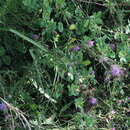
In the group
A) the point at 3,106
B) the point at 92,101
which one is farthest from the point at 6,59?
the point at 92,101

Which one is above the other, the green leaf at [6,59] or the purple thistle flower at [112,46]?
the purple thistle flower at [112,46]

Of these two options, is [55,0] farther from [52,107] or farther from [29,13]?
[52,107]

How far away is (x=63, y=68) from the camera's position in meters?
1.49

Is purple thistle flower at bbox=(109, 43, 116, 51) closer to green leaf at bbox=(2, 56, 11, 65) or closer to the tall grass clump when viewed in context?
the tall grass clump

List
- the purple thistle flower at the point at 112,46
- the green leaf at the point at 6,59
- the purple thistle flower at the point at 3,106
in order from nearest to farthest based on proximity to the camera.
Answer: the purple thistle flower at the point at 3,106, the green leaf at the point at 6,59, the purple thistle flower at the point at 112,46

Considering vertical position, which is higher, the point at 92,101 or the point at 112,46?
the point at 112,46

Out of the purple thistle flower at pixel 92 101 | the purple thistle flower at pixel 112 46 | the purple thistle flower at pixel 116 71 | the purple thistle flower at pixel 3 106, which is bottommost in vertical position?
the purple thistle flower at pixel 92 101

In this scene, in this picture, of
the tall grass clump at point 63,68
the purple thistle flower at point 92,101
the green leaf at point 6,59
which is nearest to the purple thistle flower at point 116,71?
the tall grass clump at point 63,68

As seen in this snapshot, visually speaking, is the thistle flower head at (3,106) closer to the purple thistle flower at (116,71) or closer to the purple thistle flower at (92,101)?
the purple thistle flower at (92,101)

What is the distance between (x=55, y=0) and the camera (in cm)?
162

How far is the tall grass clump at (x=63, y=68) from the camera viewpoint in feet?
5.04

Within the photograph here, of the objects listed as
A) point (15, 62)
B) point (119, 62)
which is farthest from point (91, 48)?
point (15, 62)

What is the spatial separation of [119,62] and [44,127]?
53 cm

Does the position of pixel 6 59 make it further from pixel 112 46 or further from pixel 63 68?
pixel 112 46
